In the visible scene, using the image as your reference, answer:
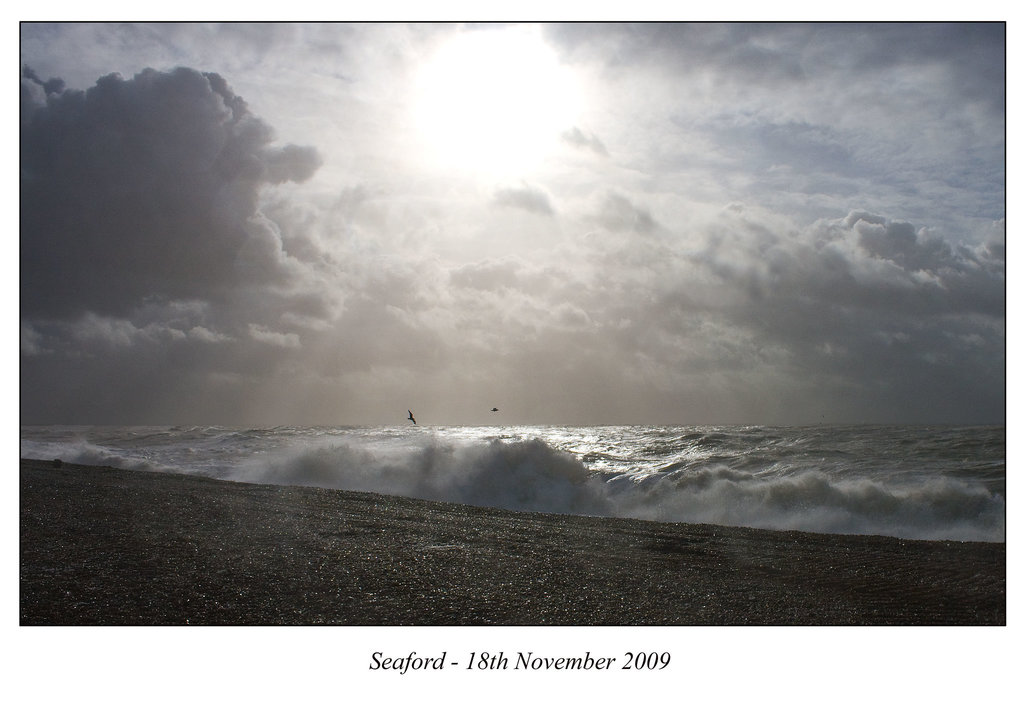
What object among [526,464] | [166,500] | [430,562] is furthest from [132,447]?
[430,562]

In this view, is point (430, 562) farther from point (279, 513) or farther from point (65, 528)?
point (65, 528)

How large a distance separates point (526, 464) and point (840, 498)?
6.97m

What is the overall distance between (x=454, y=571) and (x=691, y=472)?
9.61 metres

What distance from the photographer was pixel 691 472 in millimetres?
15141

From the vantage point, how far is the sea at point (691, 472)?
11.4m

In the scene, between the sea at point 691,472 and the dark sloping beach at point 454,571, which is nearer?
the dark sloping beach at point 454,571

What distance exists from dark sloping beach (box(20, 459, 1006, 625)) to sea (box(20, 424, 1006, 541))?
6.44 ft

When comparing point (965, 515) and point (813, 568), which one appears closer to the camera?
point (813, 568)

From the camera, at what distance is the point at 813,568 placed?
7.61 metres

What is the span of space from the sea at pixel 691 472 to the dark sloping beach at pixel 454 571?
1962 mm

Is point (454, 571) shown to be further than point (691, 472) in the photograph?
No

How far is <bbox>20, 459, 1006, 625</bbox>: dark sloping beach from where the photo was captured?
5.76m

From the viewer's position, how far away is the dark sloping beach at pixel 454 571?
5758 mm

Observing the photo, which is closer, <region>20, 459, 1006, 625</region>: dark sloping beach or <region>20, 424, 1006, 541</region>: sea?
<region>20, 459, 1006, 625</region>: dark sloping beach
